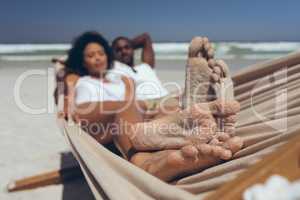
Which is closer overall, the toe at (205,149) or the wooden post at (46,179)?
the toe at (205,149)

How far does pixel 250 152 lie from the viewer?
1523 mm

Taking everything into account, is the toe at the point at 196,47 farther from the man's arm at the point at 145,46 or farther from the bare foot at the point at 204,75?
the man's arm at the point at 145,46

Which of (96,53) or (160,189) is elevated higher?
(96,53)

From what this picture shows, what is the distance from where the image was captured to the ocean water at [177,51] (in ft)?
40.4

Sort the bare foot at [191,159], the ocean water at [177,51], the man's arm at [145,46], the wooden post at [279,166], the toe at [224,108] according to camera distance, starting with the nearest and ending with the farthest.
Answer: the wooden post at [279,166] → the bare foot at [191,159] → the toe at [224,108] → the man's arm at [145,46] → the ocean water at [177,51]

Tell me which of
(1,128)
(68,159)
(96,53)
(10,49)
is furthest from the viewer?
(10,49)

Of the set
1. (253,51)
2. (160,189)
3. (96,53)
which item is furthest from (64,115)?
(253,51)

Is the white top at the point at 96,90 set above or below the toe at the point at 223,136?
above

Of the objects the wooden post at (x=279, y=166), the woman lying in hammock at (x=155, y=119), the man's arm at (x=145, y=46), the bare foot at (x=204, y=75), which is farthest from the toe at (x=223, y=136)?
the man's arm at (x=145, y=46)

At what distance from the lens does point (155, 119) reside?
7.07 ft

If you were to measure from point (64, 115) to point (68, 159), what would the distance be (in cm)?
82

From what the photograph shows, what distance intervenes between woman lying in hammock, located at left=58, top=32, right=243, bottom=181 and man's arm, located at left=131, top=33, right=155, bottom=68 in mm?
601

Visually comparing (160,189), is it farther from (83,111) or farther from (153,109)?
(153,109)

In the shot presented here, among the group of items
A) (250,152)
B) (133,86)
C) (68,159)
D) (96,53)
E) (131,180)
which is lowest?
(68,159)
